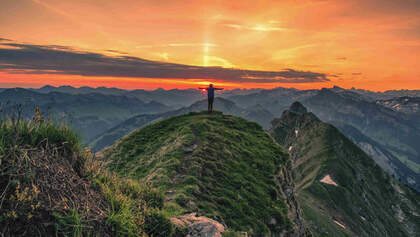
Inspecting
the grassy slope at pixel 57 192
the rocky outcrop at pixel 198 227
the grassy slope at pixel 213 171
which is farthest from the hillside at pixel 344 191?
the grassy slope at pixel 57 192

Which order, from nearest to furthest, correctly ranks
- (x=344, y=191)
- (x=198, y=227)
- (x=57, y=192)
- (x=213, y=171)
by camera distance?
(x=57, y=192) → (x=198, y=227) → (x=213, y=171) → (x=344, y=191)

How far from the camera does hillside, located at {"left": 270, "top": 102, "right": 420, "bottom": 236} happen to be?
270 feet

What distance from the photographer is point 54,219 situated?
17.1 ft

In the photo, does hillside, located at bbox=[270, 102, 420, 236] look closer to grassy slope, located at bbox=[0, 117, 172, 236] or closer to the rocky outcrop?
the rocky outcrop

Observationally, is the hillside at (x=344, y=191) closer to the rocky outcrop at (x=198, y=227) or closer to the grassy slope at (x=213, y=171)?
the grassy slope at (x=213, y=171)

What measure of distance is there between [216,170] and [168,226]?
10.2m

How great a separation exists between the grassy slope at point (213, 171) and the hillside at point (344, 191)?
4192cm

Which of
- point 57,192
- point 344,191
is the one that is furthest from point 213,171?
point 344,191

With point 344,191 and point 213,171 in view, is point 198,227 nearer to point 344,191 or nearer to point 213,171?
point 213,171

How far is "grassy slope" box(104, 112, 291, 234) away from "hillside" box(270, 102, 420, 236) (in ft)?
138

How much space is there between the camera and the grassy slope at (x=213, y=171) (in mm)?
12820

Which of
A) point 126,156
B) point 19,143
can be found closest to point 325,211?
point 126,156

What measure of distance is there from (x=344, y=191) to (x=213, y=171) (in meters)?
107

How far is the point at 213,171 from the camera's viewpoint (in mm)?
16703
